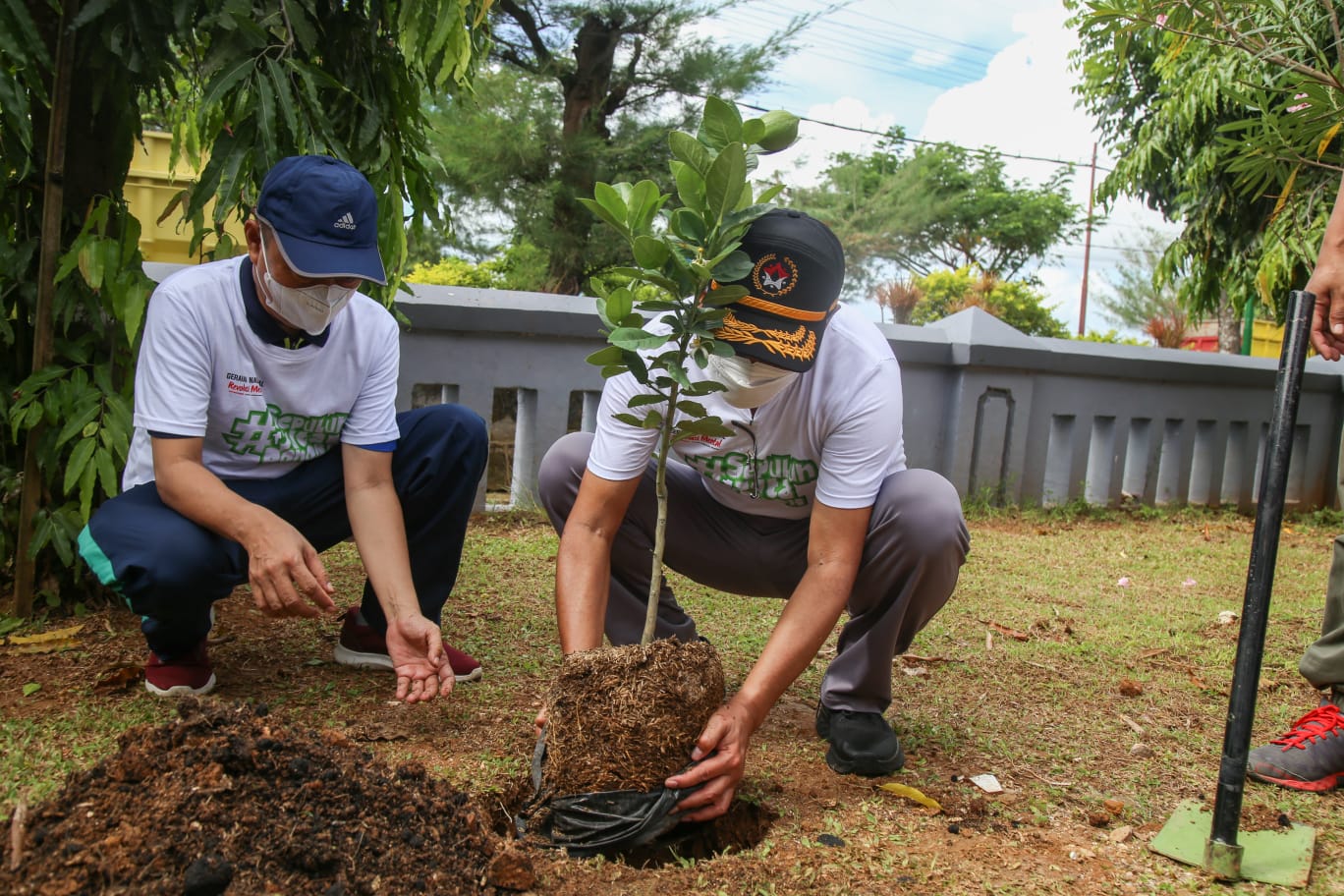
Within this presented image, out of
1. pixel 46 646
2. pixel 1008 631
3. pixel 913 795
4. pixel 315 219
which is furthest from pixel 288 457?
pixel 1008 631

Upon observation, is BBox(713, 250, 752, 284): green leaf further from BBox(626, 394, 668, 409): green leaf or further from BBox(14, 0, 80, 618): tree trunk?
BBox(14, 0, 80, 618): tree trunk

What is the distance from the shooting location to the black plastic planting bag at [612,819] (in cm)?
192

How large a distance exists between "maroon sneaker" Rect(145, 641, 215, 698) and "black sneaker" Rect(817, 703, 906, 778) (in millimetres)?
1520

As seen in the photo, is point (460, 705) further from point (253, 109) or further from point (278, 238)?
point (253, 109)

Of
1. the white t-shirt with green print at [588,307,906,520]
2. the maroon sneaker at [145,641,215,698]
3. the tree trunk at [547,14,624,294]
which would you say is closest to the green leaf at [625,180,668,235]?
the white t-shirt with green print at [588,307,906,520]

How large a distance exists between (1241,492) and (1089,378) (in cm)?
157

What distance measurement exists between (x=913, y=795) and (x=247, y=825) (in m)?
1.38

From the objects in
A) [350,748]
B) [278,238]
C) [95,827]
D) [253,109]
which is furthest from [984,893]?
[253,109]

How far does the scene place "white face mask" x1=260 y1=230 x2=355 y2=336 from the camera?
2.39m

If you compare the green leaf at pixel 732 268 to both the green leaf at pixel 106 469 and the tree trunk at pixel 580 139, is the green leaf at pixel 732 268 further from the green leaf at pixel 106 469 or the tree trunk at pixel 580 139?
the tree trunk at pixel 580 139

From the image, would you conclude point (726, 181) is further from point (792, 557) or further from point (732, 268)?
point (792, 557)

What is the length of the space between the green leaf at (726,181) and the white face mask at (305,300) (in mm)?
1004

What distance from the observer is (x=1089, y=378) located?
680cm

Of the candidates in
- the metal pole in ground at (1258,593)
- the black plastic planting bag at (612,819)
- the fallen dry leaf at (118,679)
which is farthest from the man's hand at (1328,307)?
the fallen dry leaf at (118,679)
